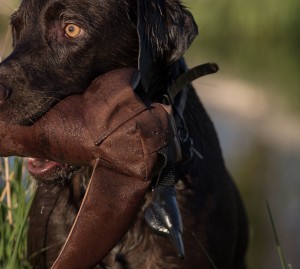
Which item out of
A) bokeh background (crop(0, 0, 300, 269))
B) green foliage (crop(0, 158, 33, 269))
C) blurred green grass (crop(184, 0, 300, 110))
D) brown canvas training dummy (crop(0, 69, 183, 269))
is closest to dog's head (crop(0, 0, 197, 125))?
brown canvas training dummy (crop(0, 69, 183, 269))

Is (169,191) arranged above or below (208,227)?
above

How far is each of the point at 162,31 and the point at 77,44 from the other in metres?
0.40

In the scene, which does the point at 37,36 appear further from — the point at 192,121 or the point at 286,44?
the point at 286,44

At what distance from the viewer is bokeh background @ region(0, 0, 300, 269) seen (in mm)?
7609

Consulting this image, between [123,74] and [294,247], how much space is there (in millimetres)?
3539

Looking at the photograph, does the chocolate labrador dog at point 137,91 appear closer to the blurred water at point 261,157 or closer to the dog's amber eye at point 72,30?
the dog's amber eye at point 72,30

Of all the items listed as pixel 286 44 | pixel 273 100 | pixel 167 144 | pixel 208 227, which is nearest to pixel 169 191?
pixel 167 144

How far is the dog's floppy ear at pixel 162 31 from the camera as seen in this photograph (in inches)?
179

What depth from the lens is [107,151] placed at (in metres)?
3.89

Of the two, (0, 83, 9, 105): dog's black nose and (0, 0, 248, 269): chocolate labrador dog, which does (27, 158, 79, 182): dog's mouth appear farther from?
(0, 83, 9, 105): dog's black nose

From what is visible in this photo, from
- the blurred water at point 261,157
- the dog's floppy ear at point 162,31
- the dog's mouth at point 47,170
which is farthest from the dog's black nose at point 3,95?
the blurred water at point 261,157

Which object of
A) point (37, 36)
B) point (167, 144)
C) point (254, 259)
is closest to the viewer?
point (167, 144)

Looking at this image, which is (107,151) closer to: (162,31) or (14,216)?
(162,31)

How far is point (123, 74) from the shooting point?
4078 millimetres
